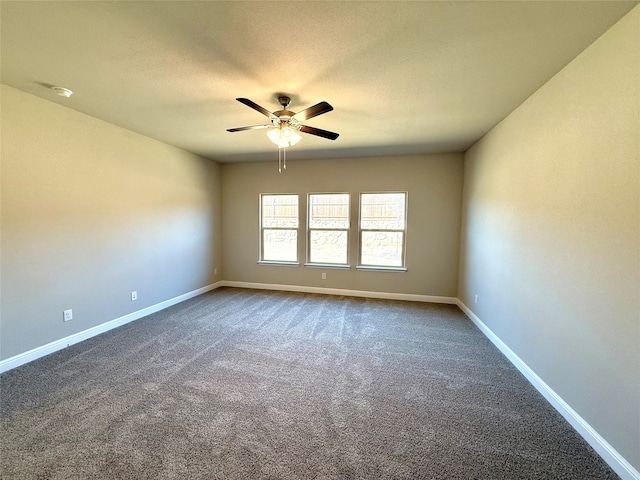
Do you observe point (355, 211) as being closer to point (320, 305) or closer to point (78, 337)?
point (320, 305)

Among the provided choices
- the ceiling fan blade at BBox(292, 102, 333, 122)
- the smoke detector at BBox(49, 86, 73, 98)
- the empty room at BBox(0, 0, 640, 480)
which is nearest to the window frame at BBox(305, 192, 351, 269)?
the empty room at BBox(0, 0, 640, 480)

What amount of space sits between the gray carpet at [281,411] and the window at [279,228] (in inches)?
89.2

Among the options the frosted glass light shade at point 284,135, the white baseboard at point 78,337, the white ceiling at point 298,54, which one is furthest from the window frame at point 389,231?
the white baseboard at point 78,337

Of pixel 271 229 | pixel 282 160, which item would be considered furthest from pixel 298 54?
pixel 271 229

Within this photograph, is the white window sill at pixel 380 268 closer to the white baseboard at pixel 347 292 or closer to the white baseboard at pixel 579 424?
the white baseboard at pixel 347 292

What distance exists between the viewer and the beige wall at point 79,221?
7.98 ft

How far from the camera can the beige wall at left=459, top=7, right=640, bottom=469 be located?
1.46 m

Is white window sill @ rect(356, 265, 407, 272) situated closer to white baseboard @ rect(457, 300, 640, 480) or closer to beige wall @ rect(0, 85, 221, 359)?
white baseboard @ rect(457, 300, 640, 480)

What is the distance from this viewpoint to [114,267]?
132 inches

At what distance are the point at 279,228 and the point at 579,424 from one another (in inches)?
183

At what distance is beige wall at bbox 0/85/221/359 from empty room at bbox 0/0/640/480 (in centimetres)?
2

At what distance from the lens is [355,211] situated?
16.1 feet

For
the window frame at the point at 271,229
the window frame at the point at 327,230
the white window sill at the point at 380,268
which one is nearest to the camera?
the white window sill at the point at 380,268

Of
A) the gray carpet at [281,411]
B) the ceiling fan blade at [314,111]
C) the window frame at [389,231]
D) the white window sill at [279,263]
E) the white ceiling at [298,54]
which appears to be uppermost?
the white ceiling at [298,54]
